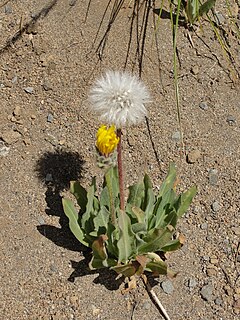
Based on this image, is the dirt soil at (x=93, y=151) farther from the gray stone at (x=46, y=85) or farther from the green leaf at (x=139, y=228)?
the green leaf at (x=139, y=228)

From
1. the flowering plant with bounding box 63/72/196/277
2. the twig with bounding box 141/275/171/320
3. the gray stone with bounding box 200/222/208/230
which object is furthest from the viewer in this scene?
the gray stone with bounding box 200/222/208/230

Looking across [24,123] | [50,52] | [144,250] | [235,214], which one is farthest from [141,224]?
[50,52]

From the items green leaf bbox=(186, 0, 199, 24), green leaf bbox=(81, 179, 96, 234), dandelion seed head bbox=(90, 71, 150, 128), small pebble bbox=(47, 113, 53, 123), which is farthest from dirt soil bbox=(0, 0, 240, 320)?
dandelion seed head bbox=(90, 71, 150, 128)

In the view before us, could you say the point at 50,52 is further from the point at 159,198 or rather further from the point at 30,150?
the point at 159,198

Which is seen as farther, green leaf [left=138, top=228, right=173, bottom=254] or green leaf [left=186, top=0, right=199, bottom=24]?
green leaf [left=186, top=0, right=199, bottom=24]

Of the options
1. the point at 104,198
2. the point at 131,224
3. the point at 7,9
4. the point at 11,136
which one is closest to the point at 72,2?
the point at 7,9

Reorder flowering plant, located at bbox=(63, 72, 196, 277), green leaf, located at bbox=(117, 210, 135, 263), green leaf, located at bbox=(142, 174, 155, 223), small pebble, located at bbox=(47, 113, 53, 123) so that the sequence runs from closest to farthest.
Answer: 1. flowering plant, located at bbox=(63, 72, 196, 277)
2. green leaf, located at bbox=(117, 210, 135, 263)
3. green leaf, located at bbox=(142, 174, 155, 223)
4. small pebble, located at bbox=(47, 113, 53, 123)

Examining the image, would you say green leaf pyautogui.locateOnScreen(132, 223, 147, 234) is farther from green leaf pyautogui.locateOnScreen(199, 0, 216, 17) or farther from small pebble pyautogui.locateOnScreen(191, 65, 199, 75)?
green leaf pyautogui.locateOnScreen(199, 0, 216, 17)
